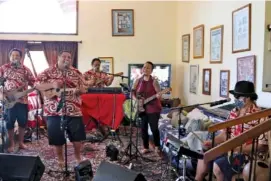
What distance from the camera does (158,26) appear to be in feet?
22.1

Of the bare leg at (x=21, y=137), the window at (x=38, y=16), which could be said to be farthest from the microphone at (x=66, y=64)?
the window at (x=38, y=16)

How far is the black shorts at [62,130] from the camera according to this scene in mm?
3254

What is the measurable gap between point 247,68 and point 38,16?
14.7 feet

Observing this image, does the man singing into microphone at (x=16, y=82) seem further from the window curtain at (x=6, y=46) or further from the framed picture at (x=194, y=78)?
the framed picture at (x=194, y=78)

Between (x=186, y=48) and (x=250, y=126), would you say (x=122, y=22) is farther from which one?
(x=250, y=126)

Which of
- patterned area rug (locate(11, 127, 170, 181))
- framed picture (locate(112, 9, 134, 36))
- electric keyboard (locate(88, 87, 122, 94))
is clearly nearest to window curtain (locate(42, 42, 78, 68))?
framed picture (locate(112, 9, 134, 36))

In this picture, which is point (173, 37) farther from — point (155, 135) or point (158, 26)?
point (155, 135)

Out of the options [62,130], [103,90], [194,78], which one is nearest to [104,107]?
[103,90]

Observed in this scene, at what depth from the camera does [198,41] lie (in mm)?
5445

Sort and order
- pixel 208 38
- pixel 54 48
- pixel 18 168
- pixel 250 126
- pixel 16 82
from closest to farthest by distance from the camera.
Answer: pixel 18 168 < pixel 250 126 < pixel 16 82 < pixel 208 38 < pixel 54 48

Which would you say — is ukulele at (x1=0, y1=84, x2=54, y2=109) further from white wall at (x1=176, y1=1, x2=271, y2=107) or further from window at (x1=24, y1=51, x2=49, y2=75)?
white wall at (x1=176, y1=1, x2=271, y2=107)

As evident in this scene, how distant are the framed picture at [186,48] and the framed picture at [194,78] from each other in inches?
13.5

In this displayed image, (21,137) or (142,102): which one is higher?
(142,102)

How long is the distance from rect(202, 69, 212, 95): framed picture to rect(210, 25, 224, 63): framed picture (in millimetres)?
232
